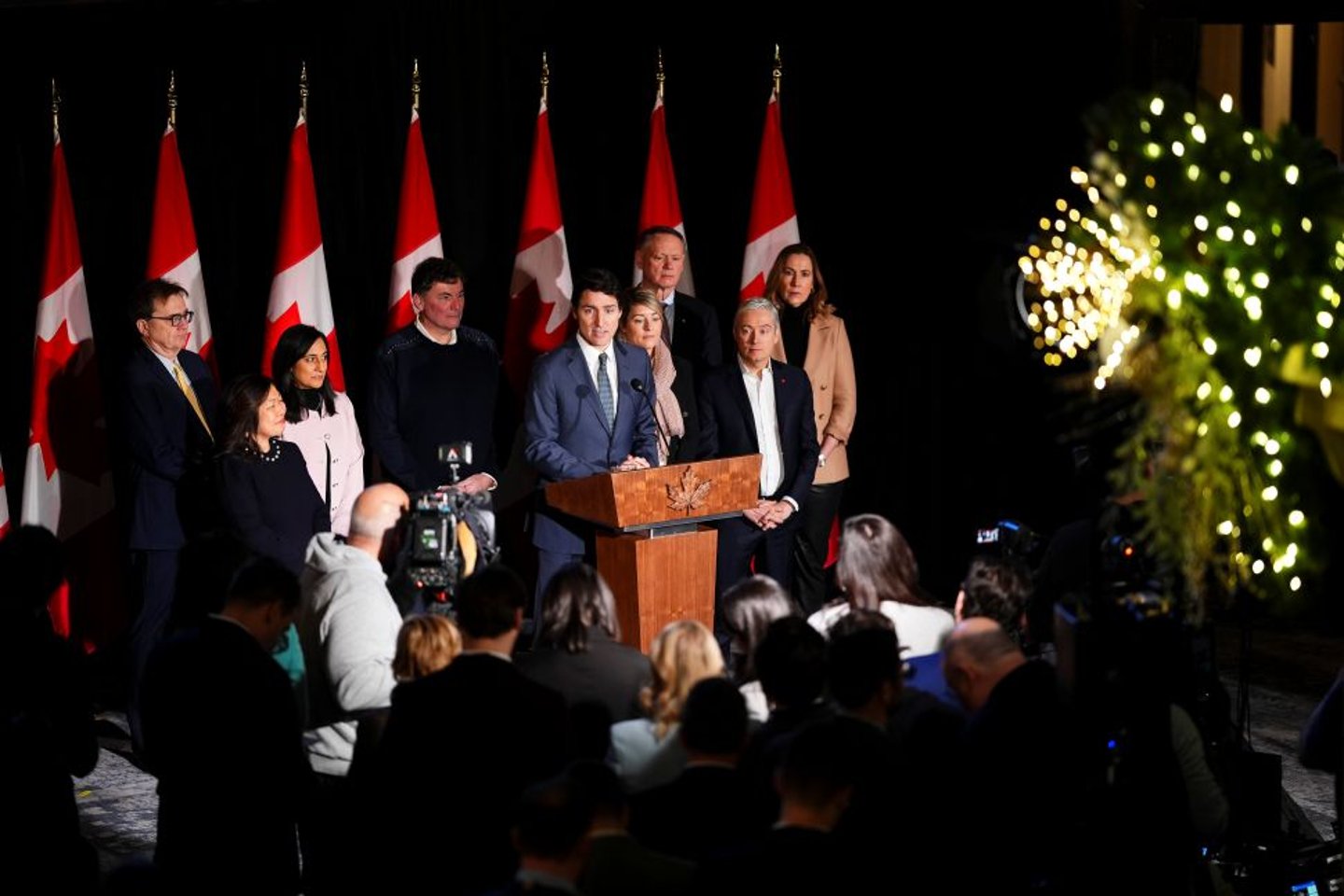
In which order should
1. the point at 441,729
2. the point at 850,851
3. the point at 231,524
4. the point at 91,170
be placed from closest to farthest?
the point at 850,851 < the point at 441,729 < the point at 231,524 < the point at 91,170

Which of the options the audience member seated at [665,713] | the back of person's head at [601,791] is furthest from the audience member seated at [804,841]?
the audience member seated at [665,713]

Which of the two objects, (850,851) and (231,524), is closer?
(850,851)

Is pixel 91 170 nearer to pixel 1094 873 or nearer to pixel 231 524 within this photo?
pixel 231 524

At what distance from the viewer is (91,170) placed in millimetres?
8875

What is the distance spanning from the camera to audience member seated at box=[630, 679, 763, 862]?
158 inches

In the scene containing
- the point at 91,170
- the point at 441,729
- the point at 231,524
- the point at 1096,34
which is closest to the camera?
the point at 441,729

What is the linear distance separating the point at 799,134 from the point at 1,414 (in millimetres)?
3939

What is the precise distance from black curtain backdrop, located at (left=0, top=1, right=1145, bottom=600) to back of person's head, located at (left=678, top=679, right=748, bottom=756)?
16.2ft

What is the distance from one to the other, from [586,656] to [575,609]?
12 cm

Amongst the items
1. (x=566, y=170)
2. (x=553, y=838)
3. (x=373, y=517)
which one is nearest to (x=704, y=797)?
(x=553, y=838)

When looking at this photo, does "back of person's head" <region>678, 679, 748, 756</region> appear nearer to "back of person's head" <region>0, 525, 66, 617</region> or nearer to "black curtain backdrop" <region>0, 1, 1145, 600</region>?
"back of person's head" <region>0, 525, 66, 617</region>

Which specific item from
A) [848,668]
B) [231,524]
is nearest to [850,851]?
[848,668]

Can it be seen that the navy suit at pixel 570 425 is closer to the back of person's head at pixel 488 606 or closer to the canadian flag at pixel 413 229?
the canadian flag at pixel 413 229

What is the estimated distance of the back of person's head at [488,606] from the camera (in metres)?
4.49
